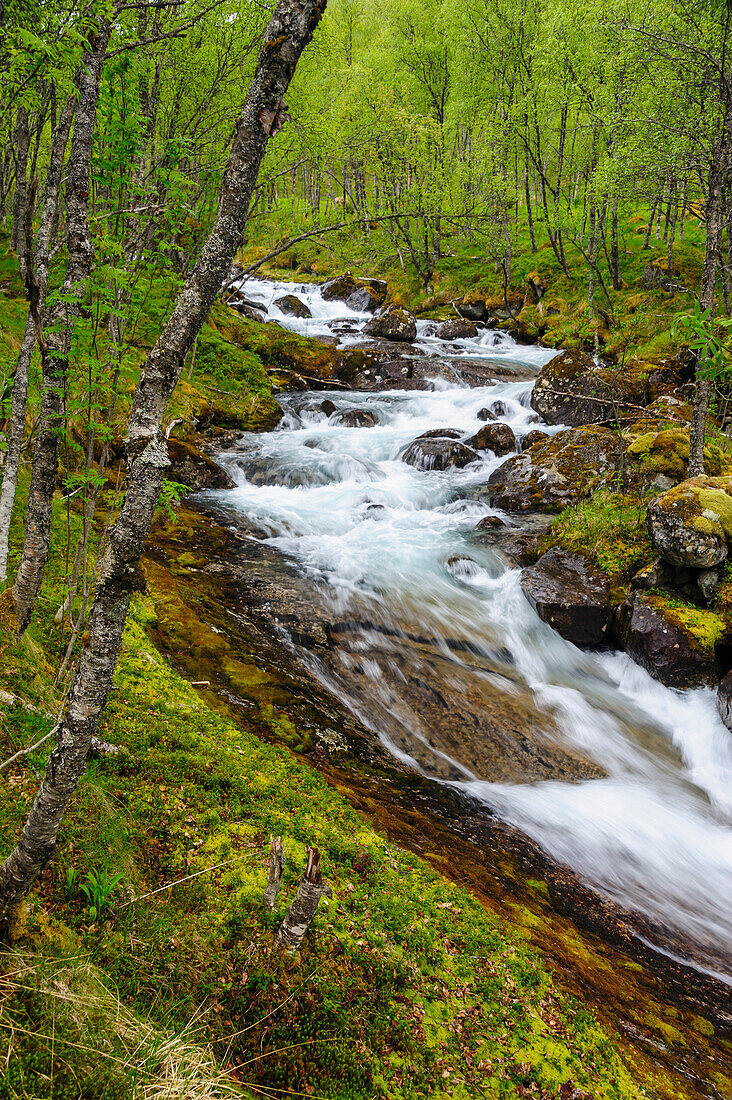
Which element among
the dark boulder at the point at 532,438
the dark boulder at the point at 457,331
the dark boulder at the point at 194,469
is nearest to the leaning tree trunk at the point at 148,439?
the dark boulder at the point at 194,469

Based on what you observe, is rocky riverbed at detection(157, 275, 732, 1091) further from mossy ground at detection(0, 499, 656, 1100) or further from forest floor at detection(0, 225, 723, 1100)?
mossy ground at detection(0, 499, 656, 1100)

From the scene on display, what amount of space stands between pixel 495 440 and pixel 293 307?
20.0 meters

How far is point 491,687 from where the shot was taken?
28.2ft

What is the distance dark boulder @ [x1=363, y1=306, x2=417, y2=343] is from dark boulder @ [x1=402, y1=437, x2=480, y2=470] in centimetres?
1277

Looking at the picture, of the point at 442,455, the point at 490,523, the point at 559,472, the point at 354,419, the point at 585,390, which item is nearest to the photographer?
the point at 490,523

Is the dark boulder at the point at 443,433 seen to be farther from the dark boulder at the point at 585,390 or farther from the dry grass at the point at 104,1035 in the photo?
the dry grass at the point at 104,1035

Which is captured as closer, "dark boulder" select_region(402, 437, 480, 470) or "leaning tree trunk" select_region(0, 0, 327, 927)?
"leaning tree trunk" select_region(0, 0, 327, 927)

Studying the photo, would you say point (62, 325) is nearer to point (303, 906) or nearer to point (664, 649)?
point (303, 906)

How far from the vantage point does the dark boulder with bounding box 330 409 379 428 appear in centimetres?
1934

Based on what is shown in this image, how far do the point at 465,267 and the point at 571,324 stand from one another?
1312 cm

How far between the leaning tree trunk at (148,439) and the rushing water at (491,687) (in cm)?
490

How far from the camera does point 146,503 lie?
2359 millimetres

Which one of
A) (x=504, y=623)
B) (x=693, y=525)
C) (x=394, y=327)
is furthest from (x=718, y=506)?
(x=394, y=327)

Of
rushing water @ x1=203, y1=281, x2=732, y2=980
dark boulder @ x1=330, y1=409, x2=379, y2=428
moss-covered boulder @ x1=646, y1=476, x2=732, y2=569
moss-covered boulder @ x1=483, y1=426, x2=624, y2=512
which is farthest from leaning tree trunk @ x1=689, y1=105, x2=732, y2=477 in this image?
dark boulder @ x1=330, y1=409, x2=379, y2=428
